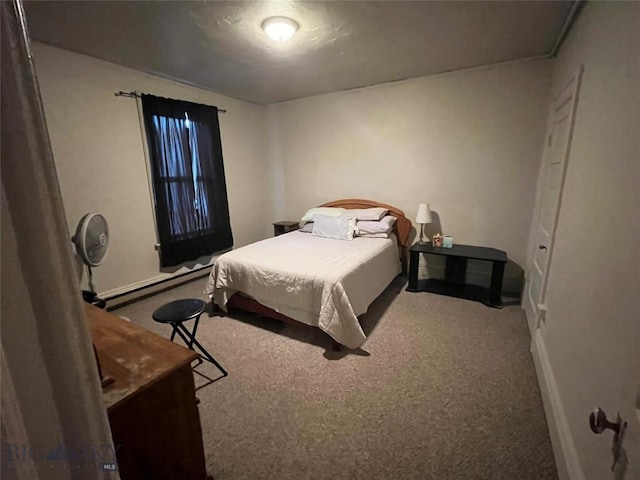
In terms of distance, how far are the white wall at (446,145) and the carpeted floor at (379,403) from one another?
1.25 m

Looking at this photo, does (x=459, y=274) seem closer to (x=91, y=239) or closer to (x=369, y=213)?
(x=369, y=213)

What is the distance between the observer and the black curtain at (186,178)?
3311 millimetres

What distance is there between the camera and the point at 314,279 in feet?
7.63

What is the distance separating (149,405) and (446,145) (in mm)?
3587

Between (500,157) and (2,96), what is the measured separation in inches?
148

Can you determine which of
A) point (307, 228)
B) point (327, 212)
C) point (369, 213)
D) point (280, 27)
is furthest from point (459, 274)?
point (280, 27)

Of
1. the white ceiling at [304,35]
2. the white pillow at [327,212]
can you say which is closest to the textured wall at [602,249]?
the white ceiling at [304,35]

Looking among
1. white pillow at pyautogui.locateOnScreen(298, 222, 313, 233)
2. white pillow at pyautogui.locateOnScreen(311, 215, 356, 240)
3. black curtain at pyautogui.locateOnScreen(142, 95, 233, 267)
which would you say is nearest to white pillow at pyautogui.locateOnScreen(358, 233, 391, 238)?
white pillow at pyautogui.locateOnScreen(311, 215, 356, 240)

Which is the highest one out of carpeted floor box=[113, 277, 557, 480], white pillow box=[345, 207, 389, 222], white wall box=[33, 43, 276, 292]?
white wall box=[33, 43, 276, 292]

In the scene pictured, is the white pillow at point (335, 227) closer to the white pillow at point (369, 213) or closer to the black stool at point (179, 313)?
the white pillow at point (369, 213)

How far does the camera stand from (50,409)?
375mm

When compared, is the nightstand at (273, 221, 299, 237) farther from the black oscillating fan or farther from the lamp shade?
the black oscillating fan

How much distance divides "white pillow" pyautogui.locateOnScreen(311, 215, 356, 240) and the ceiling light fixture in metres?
1.95

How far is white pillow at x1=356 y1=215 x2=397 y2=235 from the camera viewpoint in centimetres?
349
